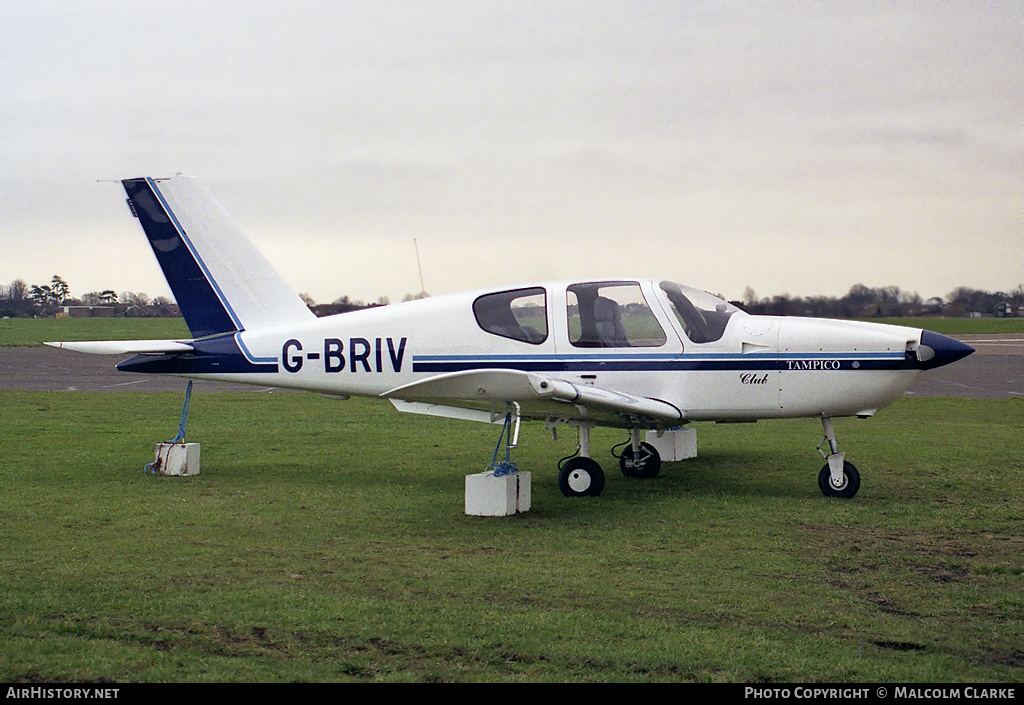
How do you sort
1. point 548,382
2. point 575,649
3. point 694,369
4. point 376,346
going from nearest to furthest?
point 575,649, point 548,382, point 694,369, point 376,346

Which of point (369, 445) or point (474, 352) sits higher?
point (474, 352)

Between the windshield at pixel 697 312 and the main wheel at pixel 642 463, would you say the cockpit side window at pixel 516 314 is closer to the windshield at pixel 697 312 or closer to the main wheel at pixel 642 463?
the windshield at pixel 697 312

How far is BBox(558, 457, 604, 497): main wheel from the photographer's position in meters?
9.20

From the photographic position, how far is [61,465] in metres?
10.7

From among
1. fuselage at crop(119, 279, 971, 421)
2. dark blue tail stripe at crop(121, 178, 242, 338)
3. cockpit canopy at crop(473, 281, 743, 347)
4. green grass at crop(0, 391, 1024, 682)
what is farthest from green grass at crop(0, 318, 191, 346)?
cockpit canopy at crop(473, 281, 743, 347)

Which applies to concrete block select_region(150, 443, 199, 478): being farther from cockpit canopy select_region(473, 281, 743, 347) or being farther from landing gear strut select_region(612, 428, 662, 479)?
landing gear strut select_region(612, 428, 662, 479)

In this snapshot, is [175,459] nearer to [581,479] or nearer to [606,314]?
[581,479]

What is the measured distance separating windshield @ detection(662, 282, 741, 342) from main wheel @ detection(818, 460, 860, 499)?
166cm

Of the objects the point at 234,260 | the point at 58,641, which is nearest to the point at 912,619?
the point at 58,641

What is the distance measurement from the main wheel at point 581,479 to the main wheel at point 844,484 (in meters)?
2.10
